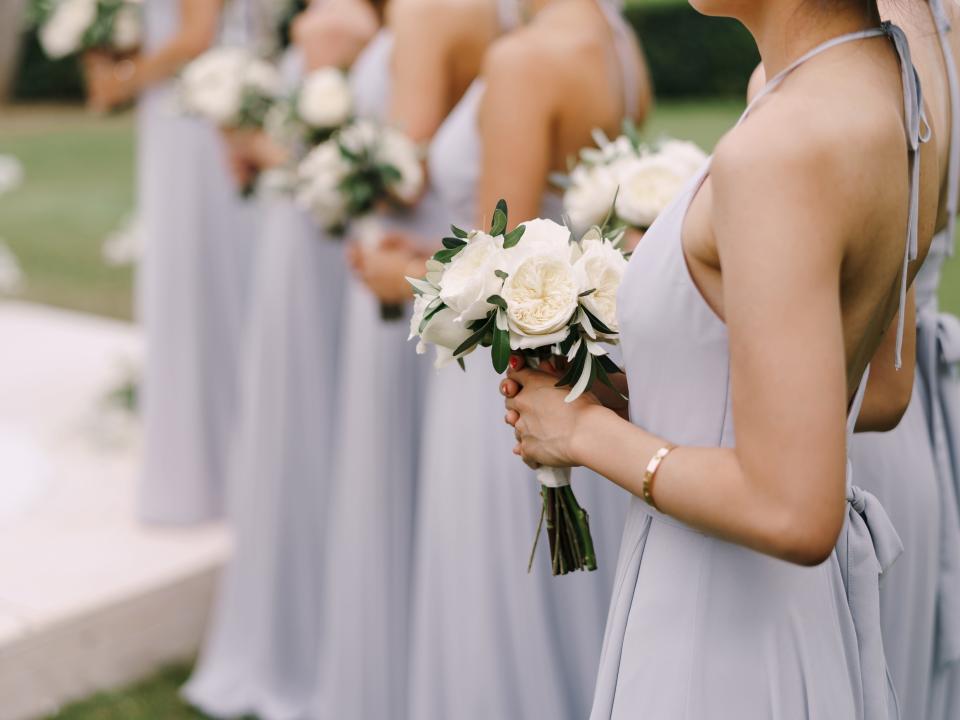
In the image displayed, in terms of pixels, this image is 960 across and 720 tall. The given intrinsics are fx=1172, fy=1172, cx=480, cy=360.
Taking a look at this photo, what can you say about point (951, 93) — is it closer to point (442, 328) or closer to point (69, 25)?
point (442, 328)

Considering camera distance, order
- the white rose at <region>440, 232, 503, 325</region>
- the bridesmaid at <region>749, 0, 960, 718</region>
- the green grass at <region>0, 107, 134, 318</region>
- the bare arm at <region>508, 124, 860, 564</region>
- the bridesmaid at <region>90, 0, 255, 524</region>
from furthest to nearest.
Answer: the green grass at <region>0, 107, 134, 318</region>, the bridesmaid at <region>90, 0, 255, 524</region>, the bridesmaid at <region>749, 0, 960, 718</region>, the white rose at <region>440, 232, 503, 325</region>, the bare arm at <region>508, 124, 860, 564</region>

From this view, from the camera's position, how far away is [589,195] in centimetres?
275

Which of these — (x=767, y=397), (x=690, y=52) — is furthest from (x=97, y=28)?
(x=690, y=52)

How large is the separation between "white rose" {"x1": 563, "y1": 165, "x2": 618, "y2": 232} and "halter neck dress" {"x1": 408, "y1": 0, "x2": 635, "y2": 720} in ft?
1.08

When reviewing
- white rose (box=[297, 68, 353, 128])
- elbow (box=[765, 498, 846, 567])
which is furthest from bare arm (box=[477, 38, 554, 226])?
elbow (box=[765, 498, 846, 567])

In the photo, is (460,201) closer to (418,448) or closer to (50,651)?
(418,448)

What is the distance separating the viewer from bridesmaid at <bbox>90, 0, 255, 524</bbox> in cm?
524

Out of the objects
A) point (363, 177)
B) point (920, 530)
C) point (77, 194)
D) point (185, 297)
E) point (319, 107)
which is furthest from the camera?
point (77, 194)

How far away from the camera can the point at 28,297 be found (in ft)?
35.9

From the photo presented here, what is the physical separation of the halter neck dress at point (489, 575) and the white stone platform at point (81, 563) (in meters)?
1.71

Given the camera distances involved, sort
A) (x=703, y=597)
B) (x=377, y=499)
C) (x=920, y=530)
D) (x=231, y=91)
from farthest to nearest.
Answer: (x=231, y=91), (x=377, y=499), (x=920, y=530), (x=703, y=597)

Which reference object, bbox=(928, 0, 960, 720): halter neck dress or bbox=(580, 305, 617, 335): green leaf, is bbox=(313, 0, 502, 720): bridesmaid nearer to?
bbox=(928, 0, 960, 720): halter neck dress

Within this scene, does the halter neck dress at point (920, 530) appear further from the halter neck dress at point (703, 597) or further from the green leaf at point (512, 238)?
the green leaf at point (512, 238)

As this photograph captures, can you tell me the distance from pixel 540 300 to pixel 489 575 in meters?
1.37
